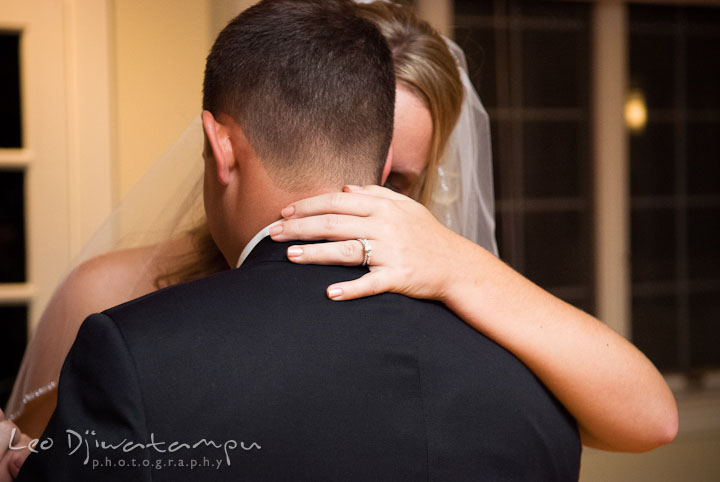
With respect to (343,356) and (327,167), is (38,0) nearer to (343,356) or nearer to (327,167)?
(327,167)

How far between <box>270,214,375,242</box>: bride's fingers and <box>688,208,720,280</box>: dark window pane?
3.51 meters

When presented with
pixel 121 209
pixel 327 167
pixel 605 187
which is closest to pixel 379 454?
pixel 327 167

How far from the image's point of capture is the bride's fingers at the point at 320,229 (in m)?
0.85

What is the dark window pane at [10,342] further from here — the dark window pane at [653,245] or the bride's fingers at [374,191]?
the dark window pane at [653,245]

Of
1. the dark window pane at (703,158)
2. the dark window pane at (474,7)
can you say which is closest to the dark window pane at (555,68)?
the dark window pane at (474,7)

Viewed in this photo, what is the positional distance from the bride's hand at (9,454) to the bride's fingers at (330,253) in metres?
0.42

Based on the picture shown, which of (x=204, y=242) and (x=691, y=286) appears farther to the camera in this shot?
(x=691, y=286)

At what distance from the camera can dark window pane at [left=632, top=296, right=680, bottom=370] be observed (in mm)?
3797

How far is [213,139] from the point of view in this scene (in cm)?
91

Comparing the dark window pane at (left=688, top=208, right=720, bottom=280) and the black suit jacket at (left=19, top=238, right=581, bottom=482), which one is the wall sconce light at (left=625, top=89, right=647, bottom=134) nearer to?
the dark window pane at (left=688, top=208, right=720, bottom=280)

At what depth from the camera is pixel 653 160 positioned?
150 inches

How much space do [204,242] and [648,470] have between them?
2.86 meters

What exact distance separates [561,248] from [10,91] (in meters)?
2.65

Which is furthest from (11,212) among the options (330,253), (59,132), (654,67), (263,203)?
(654,67)
